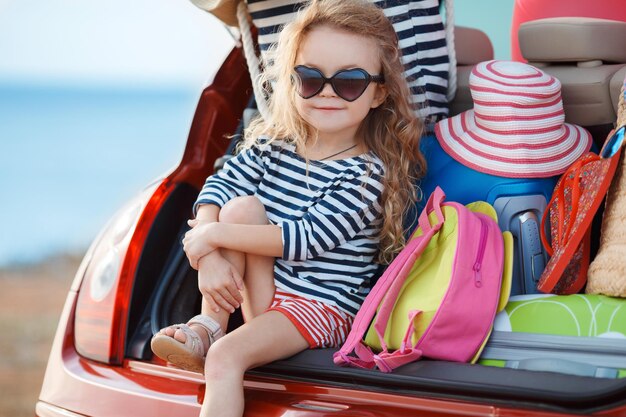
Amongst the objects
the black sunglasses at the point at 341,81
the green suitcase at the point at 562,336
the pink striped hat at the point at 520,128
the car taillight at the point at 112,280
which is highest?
the black sunglasses at the point at 341,81

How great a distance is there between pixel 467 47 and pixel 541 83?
A: 29.9 inches

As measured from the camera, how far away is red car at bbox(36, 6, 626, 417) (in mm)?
1586

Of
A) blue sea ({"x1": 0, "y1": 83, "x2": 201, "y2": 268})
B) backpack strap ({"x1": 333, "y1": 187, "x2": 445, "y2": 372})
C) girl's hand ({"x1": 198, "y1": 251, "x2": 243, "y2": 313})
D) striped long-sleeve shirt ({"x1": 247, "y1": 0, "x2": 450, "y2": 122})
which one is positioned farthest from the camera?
blue sea ({"x1": 0, "y1": 83, "x2": 201, "y2": 268})

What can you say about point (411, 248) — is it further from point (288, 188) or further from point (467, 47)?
point (467, 47)

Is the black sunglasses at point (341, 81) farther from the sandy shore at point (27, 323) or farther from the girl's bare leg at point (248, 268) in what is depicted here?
the sandy shore at point (27, 323)

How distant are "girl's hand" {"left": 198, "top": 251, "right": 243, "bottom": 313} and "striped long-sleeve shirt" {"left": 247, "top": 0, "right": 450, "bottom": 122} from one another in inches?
23.8

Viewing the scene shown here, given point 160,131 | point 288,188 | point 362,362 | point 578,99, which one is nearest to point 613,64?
point 578,99

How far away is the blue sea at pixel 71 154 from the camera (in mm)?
9555

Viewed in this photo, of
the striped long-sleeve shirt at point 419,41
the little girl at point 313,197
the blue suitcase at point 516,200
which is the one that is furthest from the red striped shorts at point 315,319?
the striped long-sleeve shirt at point 419,41

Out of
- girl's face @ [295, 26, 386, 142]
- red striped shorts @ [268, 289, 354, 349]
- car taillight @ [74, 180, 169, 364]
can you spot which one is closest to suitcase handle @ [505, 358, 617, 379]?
red striped shorts @ [268, 289, 354, 349]

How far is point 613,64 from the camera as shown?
2.25 meters

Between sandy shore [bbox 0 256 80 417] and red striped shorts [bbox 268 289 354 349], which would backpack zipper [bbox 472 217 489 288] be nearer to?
red striped shorts [bbox 268 289 354 349]

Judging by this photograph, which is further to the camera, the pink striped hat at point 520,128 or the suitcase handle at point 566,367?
the pink striped hat at point 520,128

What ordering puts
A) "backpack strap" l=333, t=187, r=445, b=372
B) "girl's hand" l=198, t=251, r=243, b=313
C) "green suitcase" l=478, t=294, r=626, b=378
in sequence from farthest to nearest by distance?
1. "girl's hand" l=198, t=251, r=243, b=313
2. "backpack strap" l=333, t=187, r=445, b=372
3. "green suitcase" l=478, t=294, r=626, b=378
